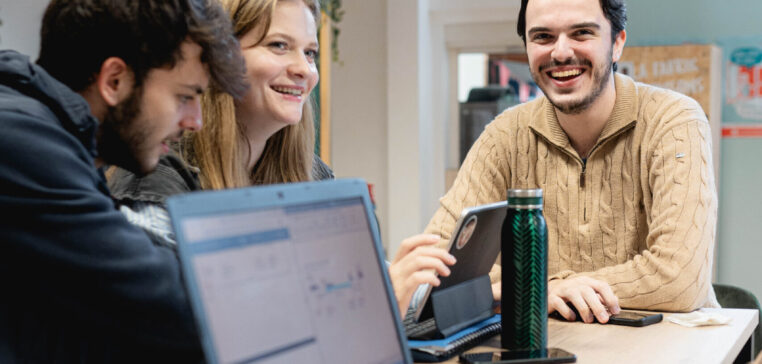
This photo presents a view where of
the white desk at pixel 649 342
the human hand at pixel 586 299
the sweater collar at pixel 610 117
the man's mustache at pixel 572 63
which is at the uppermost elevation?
the man's mustache at pixel 572 63

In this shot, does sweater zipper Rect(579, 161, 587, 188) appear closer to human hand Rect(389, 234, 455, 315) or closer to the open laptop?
human hand Rect(389, 234, 455, 315)

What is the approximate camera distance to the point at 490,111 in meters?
5.39

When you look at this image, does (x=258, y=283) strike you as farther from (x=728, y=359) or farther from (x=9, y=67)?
(x=728, y=359)

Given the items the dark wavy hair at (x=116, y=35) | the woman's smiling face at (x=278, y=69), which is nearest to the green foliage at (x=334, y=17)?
the woman's smiling face at (x=278, y=69)

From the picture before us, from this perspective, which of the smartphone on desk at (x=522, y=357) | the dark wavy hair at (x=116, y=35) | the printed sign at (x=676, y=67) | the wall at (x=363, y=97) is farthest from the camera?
the wall at (x=363, y=97)

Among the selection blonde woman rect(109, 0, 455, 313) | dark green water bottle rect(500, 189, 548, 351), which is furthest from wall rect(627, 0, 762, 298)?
dark green water bottle rect(500, 189, 548, 351)

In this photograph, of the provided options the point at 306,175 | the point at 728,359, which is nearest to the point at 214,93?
the point at 306,175

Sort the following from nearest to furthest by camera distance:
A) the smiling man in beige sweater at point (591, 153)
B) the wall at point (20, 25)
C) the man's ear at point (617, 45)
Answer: the smiling man in beige sweater at point (591, 153)
the man's ear at point (617, 45)
the wall at point (20, 25)

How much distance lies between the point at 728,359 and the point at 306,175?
40.5 inches

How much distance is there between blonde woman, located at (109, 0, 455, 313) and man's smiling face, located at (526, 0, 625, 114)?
22.8 inches

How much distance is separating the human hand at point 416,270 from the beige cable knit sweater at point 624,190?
60 centimetres

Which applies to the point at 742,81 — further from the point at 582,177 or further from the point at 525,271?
the point at 525,271

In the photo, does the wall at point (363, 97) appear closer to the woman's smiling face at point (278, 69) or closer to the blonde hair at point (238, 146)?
the blonde hair at point (238, 146)

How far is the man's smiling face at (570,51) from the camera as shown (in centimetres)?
200
